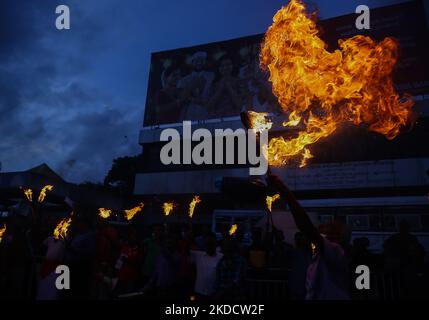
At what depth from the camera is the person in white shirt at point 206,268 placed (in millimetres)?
5828

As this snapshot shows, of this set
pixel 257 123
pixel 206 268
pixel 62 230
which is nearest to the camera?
pixel 257 123

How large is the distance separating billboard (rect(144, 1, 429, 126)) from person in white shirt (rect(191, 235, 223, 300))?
66.3 feet

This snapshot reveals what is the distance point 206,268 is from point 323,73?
4072mm

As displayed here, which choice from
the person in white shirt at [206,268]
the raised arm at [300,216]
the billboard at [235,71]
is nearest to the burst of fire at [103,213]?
the person in white shirt at [206,268]

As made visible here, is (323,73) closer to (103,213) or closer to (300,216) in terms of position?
(300,216)

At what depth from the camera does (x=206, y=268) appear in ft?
19.7

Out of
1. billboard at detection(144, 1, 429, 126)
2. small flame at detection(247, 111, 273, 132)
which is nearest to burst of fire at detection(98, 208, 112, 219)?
small flame at detection(247, 111, 273, 132)

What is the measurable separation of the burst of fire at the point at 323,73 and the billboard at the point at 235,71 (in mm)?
17829

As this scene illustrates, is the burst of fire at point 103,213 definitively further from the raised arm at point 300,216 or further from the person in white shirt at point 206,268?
the raised arm at point 300,216

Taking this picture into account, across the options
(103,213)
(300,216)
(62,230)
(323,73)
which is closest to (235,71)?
(103,213)

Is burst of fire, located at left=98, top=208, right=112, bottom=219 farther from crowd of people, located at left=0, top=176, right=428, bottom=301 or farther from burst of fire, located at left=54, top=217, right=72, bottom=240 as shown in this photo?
burst of fire, located at left=54, top=217, right=72, bottom=240

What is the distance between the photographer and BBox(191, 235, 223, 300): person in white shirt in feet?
19.1
